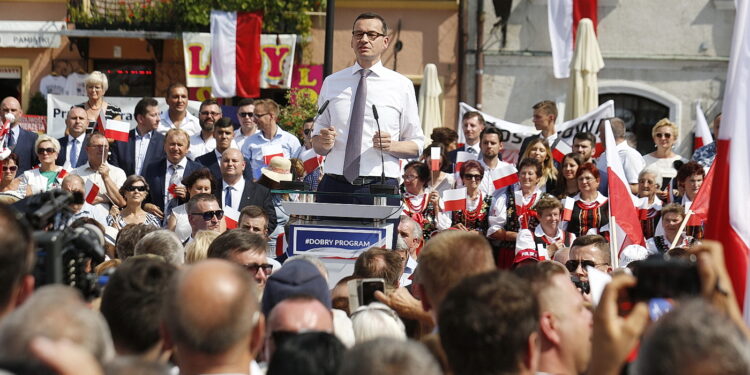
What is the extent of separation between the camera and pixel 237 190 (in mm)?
9398

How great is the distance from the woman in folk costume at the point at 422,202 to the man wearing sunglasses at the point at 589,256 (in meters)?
2.47

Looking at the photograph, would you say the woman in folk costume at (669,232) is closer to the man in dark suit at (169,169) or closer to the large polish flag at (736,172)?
the large polish flag at (736,172)

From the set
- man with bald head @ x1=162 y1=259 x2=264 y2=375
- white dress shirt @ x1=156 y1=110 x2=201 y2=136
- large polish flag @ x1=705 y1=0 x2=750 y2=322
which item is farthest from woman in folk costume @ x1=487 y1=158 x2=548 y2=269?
man with bald head @ x1=162 y1=259 x2=264 y2=375

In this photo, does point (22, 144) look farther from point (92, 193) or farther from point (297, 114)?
point (297, 114)

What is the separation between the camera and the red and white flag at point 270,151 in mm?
10992

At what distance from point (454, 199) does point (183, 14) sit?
42.0 ft

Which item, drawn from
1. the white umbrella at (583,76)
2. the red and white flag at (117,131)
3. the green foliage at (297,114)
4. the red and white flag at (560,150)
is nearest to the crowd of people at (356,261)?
the red and white flag at (117,131)

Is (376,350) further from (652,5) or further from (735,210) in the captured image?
(652,5)

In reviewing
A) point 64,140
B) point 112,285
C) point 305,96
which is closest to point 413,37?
point 305,96

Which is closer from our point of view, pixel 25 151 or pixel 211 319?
pixel 211 319

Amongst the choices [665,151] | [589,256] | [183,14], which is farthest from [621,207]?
[183,14]

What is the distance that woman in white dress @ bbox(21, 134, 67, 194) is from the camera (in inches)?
386

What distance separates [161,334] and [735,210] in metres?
3.28

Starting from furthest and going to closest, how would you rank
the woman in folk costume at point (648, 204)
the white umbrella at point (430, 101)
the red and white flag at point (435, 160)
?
the white umbrella at point (430, 101), the red and white flag at point (435, 160), the woman in folk costume at point (648, 204)
